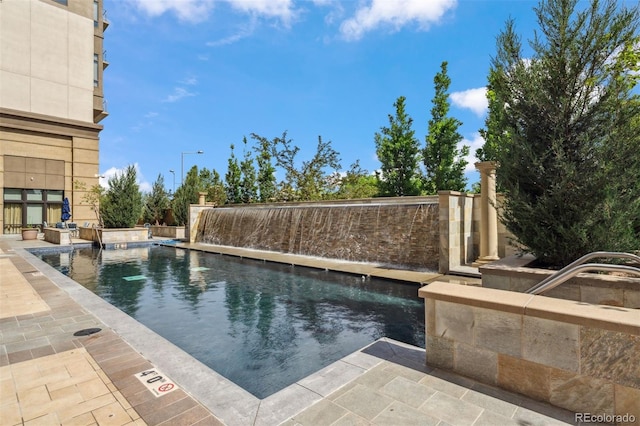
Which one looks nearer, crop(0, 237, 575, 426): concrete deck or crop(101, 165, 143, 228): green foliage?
crop(0, 237, 575, 426): concrete deck

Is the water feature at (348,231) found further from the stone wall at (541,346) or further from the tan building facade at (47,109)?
the tan building facade at (47,109)

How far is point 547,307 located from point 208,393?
315 centimetres

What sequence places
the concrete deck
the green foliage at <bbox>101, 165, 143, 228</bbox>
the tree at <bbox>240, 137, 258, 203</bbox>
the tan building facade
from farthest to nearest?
the tree at <bbox>240, 137, 258, 203</bbox> → the tan building facade → the green foliage at <bbox>101, 165, 143, 228</bbox> → the concrete deck

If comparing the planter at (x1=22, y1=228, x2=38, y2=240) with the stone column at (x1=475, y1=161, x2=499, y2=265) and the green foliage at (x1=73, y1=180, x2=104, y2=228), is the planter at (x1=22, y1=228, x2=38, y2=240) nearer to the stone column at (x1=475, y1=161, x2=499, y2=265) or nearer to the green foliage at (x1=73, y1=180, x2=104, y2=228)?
the green foliage at (x1=73, y1=180, x2=104, y2=228)

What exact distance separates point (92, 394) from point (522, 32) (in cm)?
726

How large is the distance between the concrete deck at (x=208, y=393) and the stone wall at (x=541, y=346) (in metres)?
0.16

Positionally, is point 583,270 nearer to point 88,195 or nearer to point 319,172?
point 319,172

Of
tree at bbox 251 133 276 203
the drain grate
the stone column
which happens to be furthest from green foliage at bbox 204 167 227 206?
the drain grate

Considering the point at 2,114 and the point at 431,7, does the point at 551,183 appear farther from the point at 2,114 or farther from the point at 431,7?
the point at 2,114

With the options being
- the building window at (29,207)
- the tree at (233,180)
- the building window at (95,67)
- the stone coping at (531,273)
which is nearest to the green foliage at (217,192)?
the tree at (233,180)

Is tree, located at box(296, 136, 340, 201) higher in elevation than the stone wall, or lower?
higher

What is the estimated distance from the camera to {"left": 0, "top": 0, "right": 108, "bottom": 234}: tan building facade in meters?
25.0

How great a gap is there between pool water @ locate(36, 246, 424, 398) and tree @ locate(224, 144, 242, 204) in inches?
714

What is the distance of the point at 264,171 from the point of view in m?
28.3
